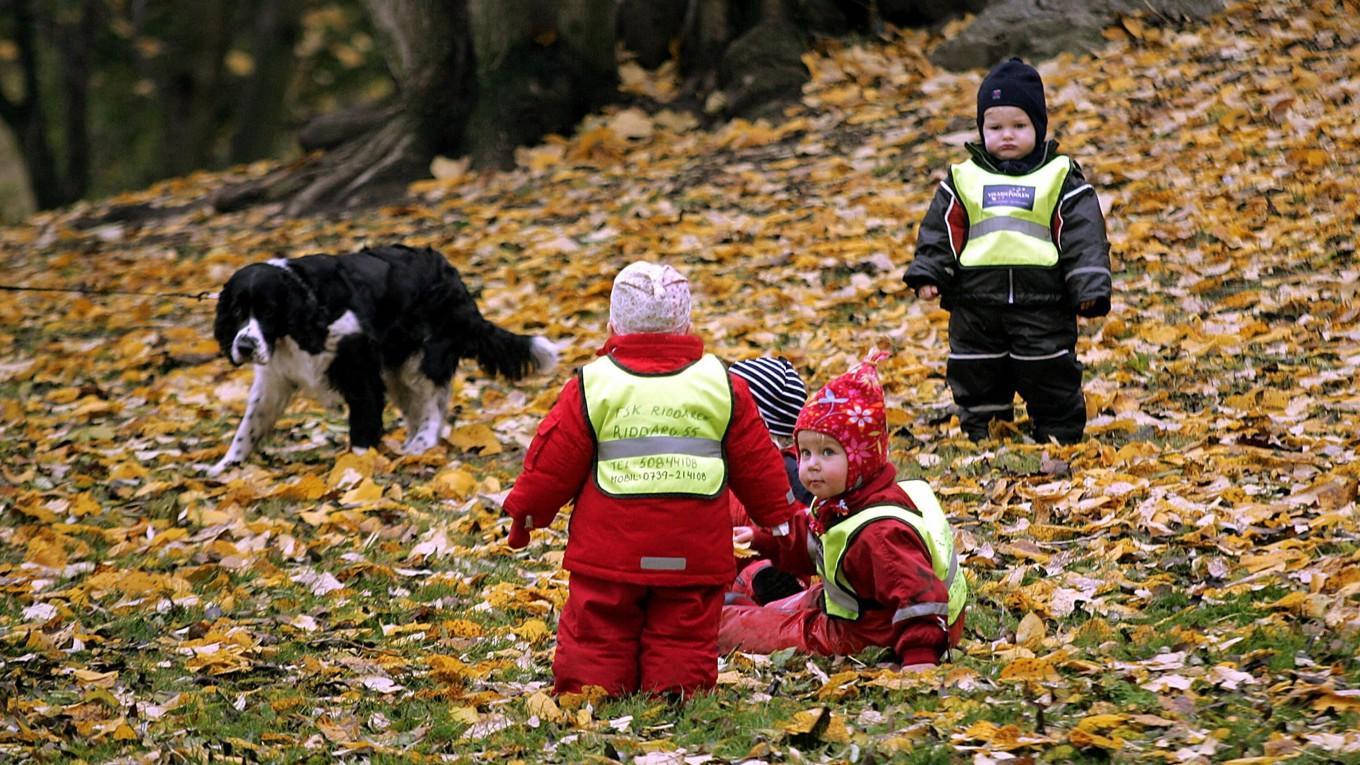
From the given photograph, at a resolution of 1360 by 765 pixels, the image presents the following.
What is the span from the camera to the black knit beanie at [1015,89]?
7207mm

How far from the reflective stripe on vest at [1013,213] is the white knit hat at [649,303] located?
3.04 m

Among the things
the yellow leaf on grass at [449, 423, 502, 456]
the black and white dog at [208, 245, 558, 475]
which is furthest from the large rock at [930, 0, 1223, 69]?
the yellow leaf on grass at [449, 423, 502, 456]

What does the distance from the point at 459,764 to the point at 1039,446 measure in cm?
390

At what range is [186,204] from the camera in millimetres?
17375

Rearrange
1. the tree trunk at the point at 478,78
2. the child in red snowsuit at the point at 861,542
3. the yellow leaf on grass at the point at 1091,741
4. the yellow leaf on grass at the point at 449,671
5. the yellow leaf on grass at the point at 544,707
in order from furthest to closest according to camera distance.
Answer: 1. the tree trunk at the point at 478,78
2. the yellow leaf on grass at the point at 449,671
3. the child in red snowsuit at the point at 861,542
4. the yellow leaf on grass at the point at 544,707
5. the yellow leaf on grass at the point at 1091,741

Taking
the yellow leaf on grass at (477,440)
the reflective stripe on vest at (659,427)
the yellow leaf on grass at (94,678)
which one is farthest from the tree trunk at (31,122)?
the reflective stripe on vest at (659,427)

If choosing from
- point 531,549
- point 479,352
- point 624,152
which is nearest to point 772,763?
point 531,549

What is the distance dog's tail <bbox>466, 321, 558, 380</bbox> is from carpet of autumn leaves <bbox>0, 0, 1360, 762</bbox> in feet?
1.00

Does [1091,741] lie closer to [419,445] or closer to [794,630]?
[794,630]

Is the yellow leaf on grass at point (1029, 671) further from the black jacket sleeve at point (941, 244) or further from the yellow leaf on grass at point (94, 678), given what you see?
the black jacket sleeve at point (941, 244)

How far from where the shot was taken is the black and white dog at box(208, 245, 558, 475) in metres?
8.36

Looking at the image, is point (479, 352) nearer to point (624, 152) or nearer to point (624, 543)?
point (624, 543)

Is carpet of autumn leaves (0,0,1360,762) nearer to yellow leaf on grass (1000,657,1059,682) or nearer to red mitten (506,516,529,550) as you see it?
yellow leaf on grass (1000,657,1059,682)

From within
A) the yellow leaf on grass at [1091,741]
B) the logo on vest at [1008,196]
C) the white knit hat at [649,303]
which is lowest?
the yellow leaf on grass at [1091,741]
